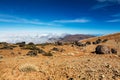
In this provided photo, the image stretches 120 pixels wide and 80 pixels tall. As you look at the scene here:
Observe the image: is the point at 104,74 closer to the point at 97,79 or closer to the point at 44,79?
the point at 97,79

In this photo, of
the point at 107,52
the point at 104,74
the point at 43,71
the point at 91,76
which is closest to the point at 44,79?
the point at 43,71

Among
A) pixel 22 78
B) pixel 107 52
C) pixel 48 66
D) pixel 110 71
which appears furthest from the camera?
pixel 107 52

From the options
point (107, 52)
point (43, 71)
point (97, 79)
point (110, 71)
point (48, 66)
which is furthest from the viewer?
point (107, 52)

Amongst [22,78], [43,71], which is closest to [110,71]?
[43,71]

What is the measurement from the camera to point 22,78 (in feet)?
35.1

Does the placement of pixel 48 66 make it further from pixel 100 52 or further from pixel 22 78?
pixel 100 52

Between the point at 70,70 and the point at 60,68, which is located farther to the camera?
the point at 60,68

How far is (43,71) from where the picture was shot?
38.2ft

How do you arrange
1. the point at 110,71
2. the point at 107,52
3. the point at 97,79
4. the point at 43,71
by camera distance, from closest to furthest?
the point at 97,79 → the point at 110,71 → the point at 43,71 → the point at 107,52

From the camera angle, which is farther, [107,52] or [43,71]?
[107,52]

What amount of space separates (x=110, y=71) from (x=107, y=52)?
450 inches

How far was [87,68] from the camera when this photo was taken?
434 inches

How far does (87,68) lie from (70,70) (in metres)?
1.21

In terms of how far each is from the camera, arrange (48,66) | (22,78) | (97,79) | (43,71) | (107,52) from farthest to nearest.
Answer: (107,52), (48,66), (43,71), (22,78), (97,79)
